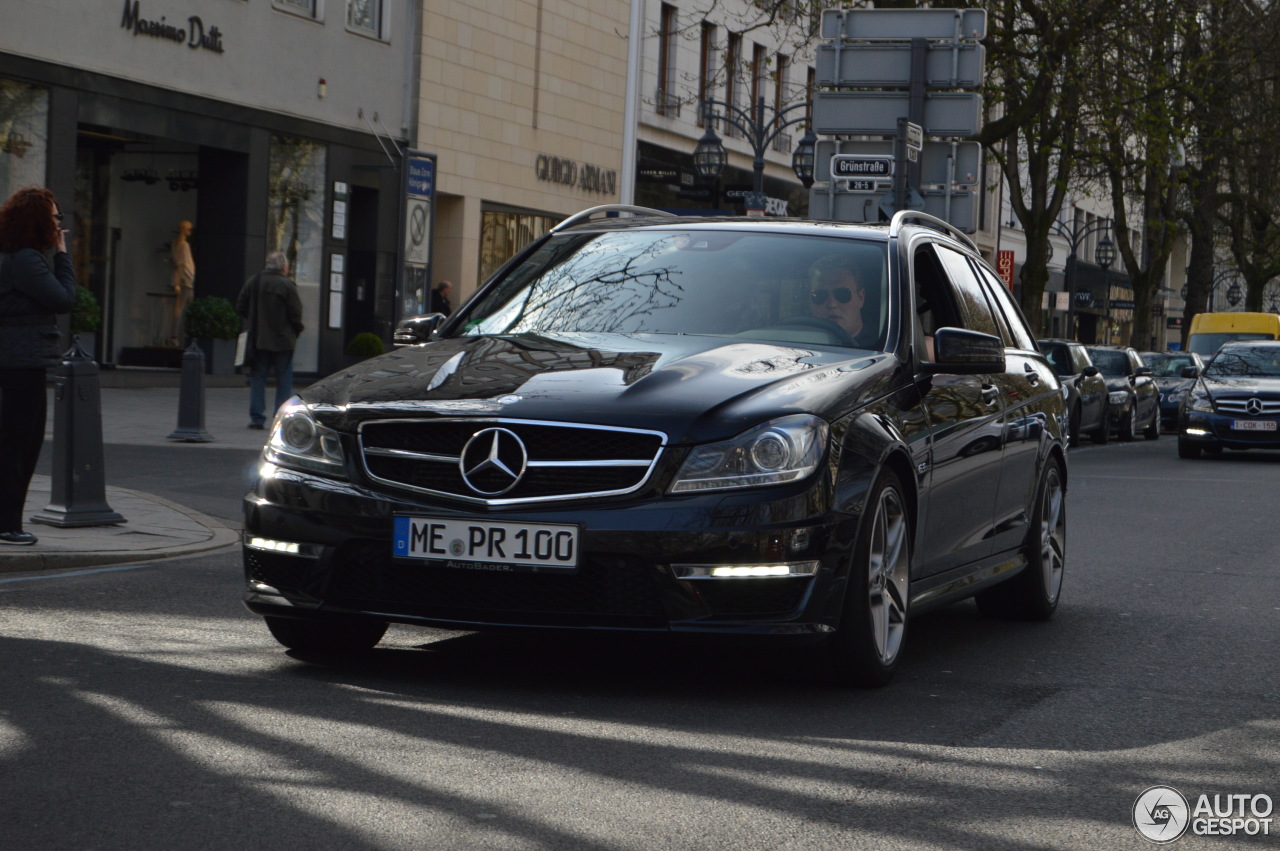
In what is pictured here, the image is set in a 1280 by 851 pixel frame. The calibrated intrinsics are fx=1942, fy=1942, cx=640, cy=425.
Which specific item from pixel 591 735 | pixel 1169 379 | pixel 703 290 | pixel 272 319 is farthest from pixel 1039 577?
pixel 1169 379

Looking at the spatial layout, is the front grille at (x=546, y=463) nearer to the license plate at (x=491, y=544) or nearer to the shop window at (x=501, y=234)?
the license plate at (x=491, y=544)

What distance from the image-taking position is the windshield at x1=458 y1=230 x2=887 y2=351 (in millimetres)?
7098

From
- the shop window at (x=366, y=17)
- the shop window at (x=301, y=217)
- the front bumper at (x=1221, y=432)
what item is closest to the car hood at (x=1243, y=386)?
the front bumper at (x=1221, y=432)

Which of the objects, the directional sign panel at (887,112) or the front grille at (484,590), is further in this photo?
the directional sign panel at (887,112)

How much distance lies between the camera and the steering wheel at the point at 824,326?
7055mm

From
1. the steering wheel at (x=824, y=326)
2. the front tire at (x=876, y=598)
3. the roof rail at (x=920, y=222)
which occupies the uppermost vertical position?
the roof rail at (x=920, y=222)

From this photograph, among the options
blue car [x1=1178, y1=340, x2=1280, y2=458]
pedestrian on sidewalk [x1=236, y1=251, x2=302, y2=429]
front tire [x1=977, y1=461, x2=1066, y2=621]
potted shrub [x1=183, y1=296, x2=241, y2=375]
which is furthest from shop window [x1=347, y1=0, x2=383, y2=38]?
front tire [x1=977, y1=461, x2=1066, y2=621]

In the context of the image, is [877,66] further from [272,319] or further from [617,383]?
→ [617,383]

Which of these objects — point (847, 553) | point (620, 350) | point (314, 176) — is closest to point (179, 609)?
point (620, 350)

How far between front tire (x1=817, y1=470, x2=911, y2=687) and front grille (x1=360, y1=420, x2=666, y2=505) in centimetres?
81

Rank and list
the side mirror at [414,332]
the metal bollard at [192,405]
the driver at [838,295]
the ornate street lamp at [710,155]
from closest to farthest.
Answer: the driver at [838,295] → the side mirror at [414,332] → the metal bollard at [192,405] → the ornate street lamp at [710,155]

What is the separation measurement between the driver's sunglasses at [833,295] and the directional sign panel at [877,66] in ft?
41.0

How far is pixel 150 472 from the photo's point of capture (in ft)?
47.5

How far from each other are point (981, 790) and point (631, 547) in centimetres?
134
